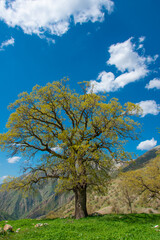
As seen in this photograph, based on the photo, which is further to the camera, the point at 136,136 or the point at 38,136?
the point at 38,136

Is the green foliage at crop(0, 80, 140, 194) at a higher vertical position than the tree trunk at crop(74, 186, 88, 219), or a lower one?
higher

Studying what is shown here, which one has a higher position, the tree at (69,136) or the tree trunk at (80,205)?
the tree at (69,136)

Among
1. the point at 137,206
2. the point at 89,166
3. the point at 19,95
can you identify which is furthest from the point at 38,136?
the point at 137,206

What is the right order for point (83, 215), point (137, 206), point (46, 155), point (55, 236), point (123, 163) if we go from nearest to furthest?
point (55, 236), point (123, 163), point (83, 215), point (46, 155), point (137, 206)

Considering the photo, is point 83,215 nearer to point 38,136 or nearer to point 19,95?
point 38,136

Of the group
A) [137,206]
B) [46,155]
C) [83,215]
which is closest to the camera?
[83,215]

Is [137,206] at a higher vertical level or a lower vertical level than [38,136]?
lower

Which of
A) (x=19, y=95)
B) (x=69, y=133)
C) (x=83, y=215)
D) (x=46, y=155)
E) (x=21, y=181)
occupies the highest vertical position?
(x=19, y=95)

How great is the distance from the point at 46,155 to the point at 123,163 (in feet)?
26.2

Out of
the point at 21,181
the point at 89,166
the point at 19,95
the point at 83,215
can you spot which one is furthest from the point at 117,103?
the point at 21,181

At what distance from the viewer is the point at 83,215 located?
1557 centimetres

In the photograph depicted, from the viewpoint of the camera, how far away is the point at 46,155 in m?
16.7

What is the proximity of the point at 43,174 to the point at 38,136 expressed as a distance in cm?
430

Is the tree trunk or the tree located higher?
the tree
